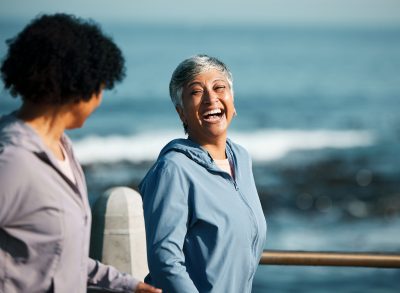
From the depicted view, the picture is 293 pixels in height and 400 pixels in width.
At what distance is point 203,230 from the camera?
3576 millimetres

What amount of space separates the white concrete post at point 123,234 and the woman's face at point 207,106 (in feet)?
4.66

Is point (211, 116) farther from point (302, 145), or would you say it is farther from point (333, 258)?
point (302, 145)

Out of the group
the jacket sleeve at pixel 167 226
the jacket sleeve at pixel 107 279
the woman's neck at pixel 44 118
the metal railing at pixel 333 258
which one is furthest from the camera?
the metal railing at pixel 333 258

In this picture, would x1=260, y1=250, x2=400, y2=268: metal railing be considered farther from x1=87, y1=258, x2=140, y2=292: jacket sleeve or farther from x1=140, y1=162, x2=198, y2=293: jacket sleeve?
x1=87, y1=258, x2=140, y2=292: jacket sleeve

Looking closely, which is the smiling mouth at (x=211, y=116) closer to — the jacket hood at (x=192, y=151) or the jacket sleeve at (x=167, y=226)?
the jacket hood at (x=192, y=151)

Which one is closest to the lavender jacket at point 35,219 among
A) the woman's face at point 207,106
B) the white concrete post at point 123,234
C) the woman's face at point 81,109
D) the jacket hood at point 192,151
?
the woman's face at point 81,109

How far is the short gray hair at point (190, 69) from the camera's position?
150 inches

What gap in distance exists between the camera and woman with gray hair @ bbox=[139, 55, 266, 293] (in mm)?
3510

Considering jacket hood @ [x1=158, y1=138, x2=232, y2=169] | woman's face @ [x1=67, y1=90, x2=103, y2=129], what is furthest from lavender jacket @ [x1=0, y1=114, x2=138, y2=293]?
jacket hood @ [x1=158, y1=138, x2=232, y2=169]

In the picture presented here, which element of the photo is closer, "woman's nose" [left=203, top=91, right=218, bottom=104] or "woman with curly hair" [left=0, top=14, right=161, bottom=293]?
"woman with curly hair" [left=0, top=14, right=161, bottom=293]

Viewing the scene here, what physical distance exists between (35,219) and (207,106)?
1.19 metres

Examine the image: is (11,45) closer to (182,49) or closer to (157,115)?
(157,115)

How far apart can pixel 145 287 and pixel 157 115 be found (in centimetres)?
3804

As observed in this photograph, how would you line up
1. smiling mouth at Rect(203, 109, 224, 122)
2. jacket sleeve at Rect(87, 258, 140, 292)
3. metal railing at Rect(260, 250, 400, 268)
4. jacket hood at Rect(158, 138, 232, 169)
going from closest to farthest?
jacket sleeve at Rect(87, 258, 140, 292)
jacket hood at Rect(158, 138, 232, 169)
smiling mouth at Rect(203, 109, 224, 122)
metal railing at Rect(260, 250, 400, 268)
